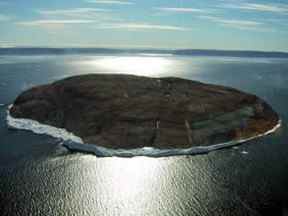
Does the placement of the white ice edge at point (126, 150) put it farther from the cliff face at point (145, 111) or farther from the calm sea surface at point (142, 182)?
the calm sea surface at point (142, 182)

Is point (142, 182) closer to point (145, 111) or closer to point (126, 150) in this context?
point (126, 150)

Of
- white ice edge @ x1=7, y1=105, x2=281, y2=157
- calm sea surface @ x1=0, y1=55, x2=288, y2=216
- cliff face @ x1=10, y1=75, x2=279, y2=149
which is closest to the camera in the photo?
calm sea surface @ x1=0, y1=55, x2=288, y2=216

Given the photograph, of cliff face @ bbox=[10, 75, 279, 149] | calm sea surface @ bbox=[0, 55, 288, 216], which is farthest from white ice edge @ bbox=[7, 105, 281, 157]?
calm sea surface @ bbox=[0, 55, 288, 216]

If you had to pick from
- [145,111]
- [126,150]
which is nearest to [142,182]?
[126,150]

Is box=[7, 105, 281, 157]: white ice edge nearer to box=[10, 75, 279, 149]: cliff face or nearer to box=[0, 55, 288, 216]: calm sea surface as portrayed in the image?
box=[10, 75, 279, 149]: cliff face

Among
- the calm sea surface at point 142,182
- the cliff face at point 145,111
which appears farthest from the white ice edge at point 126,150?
the calm sea surface at point 142,182

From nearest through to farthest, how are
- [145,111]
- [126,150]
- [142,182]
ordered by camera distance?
[142,182], [126,150], [145,111]

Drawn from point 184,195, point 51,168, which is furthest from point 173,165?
point 51,168

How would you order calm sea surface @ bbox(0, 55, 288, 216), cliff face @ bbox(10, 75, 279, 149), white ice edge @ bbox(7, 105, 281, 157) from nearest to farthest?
1. calm sea surface @ bbox(0, 55, 288, 216)
2. white ice edge @ bbox(7, 105, 281, 157)
3. cliff face @ bbox(10, 75, 279, 149)

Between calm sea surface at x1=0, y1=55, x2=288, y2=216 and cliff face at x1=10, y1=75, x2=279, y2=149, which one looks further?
cliff face at x1=10, y1=75, x2=279, y2=149
